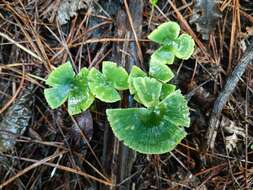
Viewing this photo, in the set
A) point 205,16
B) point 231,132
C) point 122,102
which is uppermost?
point 205,16

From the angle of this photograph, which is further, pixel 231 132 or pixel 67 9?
Answer: pixel 67 9

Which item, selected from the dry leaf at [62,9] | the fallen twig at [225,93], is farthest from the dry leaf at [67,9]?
the fallen twig at [225,93]

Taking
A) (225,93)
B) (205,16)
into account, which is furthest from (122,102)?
(205,16)

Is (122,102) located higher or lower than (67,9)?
lower

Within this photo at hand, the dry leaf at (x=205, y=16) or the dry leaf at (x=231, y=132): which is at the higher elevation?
the dry leaf at (x=205, y=16)

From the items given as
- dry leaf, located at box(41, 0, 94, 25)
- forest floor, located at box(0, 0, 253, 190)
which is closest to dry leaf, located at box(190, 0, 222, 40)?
forest floor, located at box(0, 0, 253, 190)

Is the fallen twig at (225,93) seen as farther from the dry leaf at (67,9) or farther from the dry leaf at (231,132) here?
the dry leaf at (67,9)

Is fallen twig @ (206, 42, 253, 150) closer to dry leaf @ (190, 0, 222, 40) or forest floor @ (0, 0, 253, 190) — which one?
forest floor @ (0, 0, 253, 190)

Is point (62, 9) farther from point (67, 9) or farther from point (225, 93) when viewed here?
point (225, 93)

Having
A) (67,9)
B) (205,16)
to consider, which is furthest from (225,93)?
(67,9)
